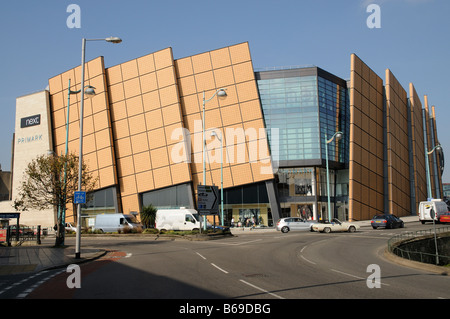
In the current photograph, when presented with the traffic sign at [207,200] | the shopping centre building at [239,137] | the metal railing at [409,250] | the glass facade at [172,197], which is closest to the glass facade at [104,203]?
the shopping centre building at [239,137]

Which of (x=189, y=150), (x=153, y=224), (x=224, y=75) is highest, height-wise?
(x=224, y=75)

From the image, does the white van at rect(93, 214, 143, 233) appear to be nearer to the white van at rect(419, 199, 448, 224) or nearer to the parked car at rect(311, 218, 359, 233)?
the parked car at rect(311, 218, 359, 233)

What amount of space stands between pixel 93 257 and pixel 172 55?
131ft

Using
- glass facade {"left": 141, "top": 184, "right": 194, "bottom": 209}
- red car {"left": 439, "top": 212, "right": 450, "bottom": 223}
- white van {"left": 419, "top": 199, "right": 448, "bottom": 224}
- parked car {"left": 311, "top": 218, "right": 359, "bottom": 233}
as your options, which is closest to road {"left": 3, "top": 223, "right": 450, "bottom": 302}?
parked car {"left": 311, "top": 218, "right": 359, "bottom": 233}

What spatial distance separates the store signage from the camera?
6222cm

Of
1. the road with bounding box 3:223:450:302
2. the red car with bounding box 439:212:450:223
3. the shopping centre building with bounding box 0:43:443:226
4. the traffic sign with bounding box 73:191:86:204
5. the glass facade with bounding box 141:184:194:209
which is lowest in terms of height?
the red car with bounding box 439:212:450:223

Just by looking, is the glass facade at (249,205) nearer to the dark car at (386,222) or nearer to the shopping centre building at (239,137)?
the shopping centre building at (239,137)

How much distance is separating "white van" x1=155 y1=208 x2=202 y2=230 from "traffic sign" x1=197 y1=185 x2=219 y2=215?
9.72 m

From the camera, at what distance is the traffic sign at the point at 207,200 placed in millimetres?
29922

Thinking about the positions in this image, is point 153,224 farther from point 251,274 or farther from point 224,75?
point 251,274

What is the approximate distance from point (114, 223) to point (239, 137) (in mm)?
19434
